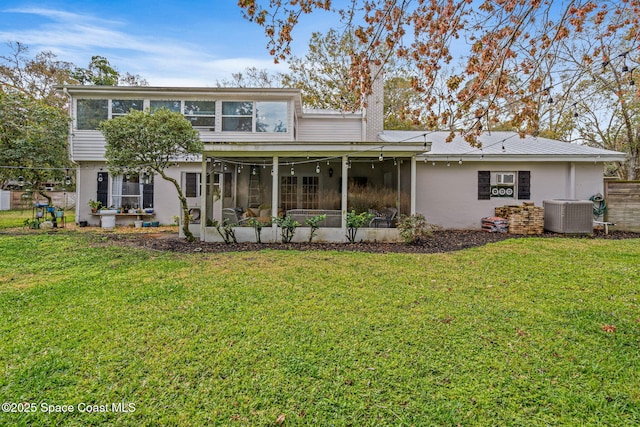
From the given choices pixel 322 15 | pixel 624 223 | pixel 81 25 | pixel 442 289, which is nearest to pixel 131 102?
pixel 81 25

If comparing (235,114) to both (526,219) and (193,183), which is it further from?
(526,219)

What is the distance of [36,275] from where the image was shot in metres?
5.19

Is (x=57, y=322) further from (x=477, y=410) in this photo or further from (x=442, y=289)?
(x=442, y=289)

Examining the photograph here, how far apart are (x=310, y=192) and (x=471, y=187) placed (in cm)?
559

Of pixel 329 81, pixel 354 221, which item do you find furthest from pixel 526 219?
pixel 329 81

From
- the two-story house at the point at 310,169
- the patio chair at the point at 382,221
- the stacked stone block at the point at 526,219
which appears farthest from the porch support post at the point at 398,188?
the stacked stone block at the point at 526,219

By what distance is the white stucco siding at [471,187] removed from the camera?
402 inches

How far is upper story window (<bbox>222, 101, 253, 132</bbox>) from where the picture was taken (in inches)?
449

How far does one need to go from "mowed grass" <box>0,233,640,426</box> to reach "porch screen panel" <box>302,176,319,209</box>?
3315 millimetres

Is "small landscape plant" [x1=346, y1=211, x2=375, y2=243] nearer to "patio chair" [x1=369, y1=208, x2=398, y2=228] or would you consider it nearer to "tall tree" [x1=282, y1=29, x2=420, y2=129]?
"patio chair" [x1=369, y1=208, x2=398, y2=228]

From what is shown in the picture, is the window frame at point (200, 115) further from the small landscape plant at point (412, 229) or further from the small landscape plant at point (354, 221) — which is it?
the small landscape plant at point (412, 229)

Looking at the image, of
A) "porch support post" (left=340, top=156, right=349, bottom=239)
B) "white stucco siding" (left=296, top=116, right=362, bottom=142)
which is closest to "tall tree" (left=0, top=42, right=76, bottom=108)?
"white stucco siding" (left=296, top=116, right=362, bottom=142)

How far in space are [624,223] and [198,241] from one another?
43.0 ft

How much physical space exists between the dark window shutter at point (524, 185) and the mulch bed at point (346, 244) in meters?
1.63
